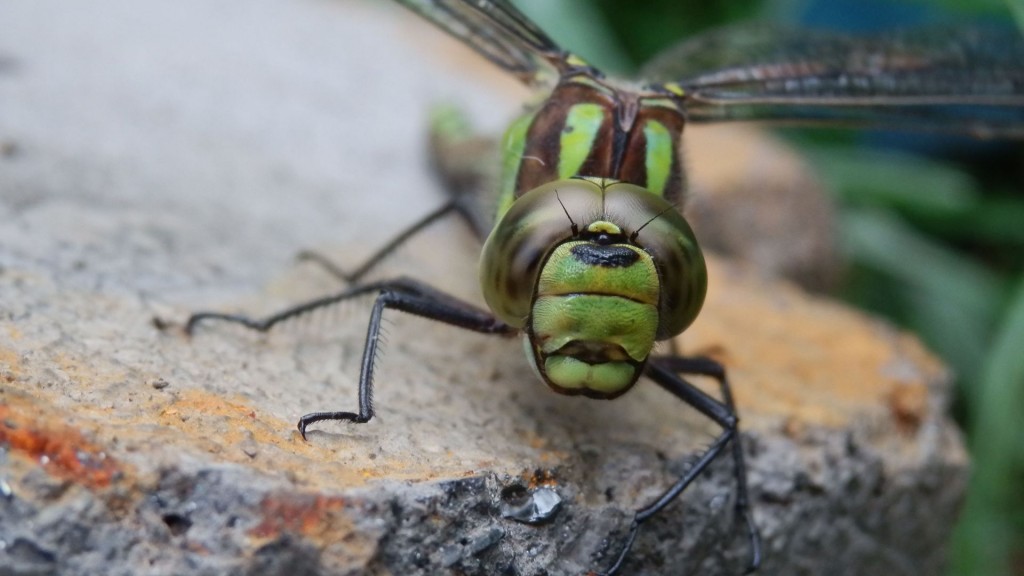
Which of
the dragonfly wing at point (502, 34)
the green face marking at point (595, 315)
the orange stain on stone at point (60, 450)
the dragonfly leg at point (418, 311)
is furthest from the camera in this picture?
the dragonfly wing at point (502, 34)

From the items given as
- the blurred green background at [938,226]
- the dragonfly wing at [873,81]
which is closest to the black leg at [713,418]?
the dragonfly wing at [873,81]

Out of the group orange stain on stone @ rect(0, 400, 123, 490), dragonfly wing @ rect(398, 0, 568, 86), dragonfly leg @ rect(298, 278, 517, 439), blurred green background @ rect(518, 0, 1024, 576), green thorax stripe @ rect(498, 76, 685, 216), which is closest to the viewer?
orange stain on stone @ rect(0, 400, 123, 490)

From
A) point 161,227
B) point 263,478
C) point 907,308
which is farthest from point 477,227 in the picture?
point 907,308

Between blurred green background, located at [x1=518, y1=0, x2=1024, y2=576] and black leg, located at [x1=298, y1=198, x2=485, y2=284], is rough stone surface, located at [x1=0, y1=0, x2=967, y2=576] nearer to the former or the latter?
black leg, located at [x1=298, y1=198, x2=485, y2=284]

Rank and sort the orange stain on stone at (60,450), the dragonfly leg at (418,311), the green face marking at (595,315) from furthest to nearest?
1. the dragonfly leg at (418,311)
2. the green face marking at (595,315)
3. the orange stain on stone at (60,450)

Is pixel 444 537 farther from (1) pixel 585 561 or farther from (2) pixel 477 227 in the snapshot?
(2) pixel 477 227

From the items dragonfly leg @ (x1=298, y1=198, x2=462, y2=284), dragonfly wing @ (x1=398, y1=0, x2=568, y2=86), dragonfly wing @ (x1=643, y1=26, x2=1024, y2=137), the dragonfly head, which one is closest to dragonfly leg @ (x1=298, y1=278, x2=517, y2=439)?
the dragonfly head

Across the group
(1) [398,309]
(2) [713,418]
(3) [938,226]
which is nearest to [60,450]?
(1) [398,309]

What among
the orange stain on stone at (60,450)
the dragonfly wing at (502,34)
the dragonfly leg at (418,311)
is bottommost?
the dragonfly leg at (418,311)

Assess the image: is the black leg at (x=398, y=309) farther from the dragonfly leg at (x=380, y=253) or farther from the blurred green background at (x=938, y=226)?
the blurred green background at (x=938, y=226)
